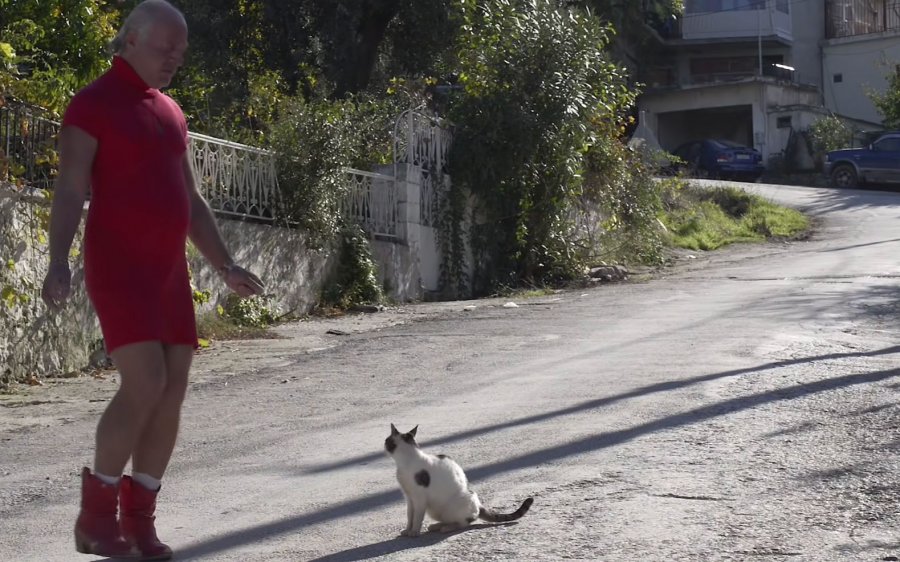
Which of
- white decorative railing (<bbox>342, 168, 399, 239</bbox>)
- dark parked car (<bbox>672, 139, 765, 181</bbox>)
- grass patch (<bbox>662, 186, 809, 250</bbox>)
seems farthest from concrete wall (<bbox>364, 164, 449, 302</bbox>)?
dark parked car (<bbox>672, 139, 765, 181</bbox>)

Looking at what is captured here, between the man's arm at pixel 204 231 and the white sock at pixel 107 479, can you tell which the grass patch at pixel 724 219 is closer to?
the man's arm at pixel 204 231

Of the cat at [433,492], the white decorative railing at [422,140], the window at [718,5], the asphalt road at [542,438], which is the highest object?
the window at [718,5]

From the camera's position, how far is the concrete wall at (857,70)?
4678cm

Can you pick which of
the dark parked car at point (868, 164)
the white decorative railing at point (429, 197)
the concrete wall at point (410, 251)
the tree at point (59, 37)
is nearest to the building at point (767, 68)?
the dark parked car at point (868, 164)

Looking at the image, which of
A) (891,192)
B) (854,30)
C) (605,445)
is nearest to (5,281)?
(605,445)

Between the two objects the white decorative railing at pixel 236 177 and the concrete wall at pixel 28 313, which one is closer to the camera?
the concrete wall at pixel 28 313

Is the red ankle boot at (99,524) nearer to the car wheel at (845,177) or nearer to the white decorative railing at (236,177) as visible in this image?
the white decorative railing at (236,177)

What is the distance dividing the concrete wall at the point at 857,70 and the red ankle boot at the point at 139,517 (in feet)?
150

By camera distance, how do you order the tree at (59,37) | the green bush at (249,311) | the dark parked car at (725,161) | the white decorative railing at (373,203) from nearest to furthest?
the tree at (59,37) < the green bush at (249,311) < the white decorative railing at (373,203) < the dark parked car at (725,161)

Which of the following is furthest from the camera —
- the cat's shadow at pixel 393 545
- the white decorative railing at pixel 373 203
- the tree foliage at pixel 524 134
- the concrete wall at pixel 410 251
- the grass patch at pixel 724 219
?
the grass patch at pixel 724 219

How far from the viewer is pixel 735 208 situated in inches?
1086

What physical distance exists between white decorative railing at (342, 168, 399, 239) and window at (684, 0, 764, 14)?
1326 inches

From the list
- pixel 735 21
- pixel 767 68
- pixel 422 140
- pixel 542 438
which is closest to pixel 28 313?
pixel 542 438

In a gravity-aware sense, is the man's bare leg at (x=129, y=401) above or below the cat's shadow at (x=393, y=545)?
above
